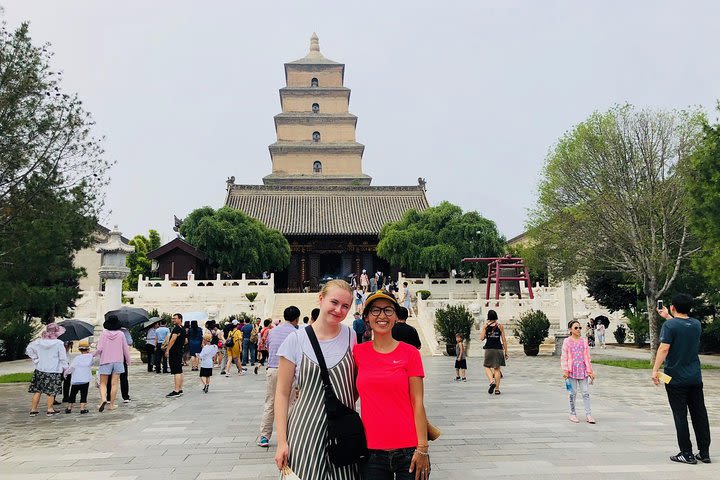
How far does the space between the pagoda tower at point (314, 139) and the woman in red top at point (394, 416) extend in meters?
39.9

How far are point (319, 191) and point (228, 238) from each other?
11290 millimetres

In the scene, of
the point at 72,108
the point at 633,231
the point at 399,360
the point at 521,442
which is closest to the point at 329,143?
the point at 633,231

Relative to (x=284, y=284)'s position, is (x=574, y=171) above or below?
above

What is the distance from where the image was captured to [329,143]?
1684 inches

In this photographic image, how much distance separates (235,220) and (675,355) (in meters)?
28.8

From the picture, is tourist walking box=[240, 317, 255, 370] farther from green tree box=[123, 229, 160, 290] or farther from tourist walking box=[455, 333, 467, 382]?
green tree box=[123, 229, 160, 290]

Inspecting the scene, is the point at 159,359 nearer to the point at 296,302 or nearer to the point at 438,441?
the point at 438,441

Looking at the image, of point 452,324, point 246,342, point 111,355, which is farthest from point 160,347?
point 452,324

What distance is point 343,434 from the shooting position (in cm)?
267

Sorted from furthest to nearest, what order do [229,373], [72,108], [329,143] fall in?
[329,143]
[229,373]
[72,108]

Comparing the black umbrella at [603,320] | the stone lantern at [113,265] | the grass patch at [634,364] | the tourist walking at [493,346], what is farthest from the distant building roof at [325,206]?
the tourist walking at [493,346]

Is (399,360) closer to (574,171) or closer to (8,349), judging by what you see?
(574,171)

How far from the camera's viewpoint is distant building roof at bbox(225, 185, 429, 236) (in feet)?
125

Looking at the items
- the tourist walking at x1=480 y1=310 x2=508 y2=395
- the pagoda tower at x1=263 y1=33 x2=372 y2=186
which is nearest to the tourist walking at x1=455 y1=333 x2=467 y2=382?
the tourist walking at x1=480 y1=310 x2=508 y2=395
